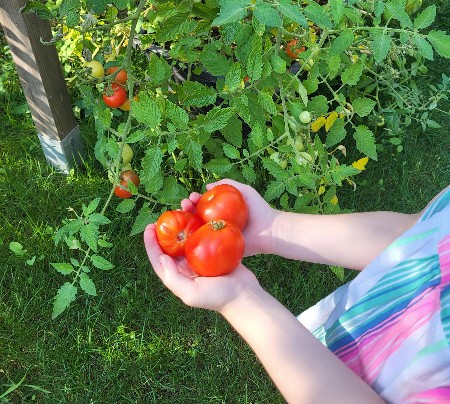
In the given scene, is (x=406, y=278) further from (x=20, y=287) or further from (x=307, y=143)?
(x=20, y=287)

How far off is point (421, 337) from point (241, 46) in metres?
0.91

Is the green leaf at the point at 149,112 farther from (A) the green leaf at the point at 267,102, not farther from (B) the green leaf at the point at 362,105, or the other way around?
(B) the green leaf at the point at 362,105

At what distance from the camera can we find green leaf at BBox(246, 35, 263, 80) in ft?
4.75

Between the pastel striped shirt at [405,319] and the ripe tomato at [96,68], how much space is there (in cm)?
109

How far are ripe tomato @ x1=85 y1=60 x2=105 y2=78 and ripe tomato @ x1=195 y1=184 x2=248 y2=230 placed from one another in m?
0.67

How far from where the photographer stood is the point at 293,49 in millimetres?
1875

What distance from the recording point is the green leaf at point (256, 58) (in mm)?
1447

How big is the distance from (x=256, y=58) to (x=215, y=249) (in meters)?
0.52

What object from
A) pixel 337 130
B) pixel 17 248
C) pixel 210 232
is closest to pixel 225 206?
pixel 210 232

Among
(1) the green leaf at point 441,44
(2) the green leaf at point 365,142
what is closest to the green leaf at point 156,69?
(2) the green leaf at point 365,142

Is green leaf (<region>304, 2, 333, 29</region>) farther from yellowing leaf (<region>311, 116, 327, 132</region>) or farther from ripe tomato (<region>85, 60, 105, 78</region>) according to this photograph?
ripe tomato (<region>85, 60, 105, 78</region>)

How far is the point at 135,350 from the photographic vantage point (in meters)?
1.88

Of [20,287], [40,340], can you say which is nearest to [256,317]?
[40,340]

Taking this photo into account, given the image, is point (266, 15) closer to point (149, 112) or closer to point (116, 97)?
point (149, 112)
